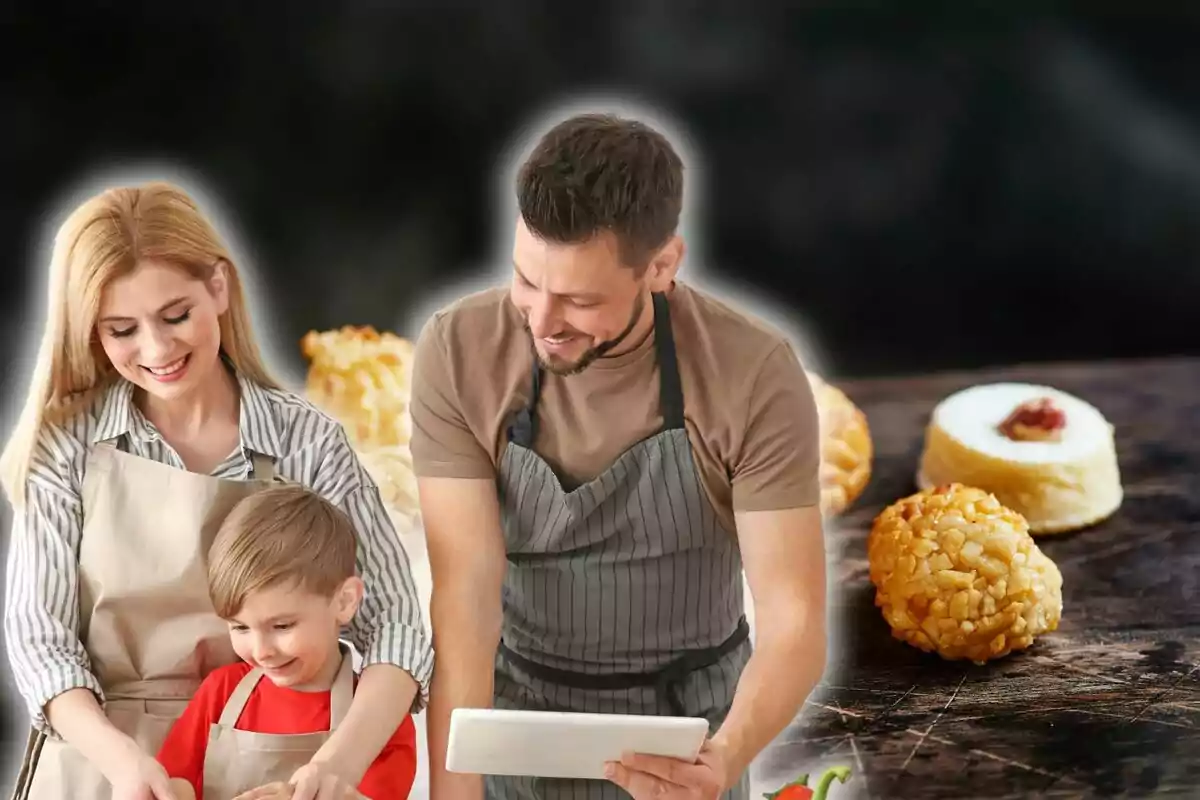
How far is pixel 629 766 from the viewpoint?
58.9 inches

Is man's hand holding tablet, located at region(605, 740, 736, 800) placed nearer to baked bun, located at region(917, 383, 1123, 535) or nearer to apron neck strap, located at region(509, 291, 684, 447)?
apron neck strap, located at region(509, 291, 684, 447)

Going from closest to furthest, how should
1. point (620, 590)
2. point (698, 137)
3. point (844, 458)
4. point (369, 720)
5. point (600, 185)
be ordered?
1. point (600, 185)
2. point (369, 720)
3. point (620, 590)
4. point (698, 137)
5. point (844, 458)

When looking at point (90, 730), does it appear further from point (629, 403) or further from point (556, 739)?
point (629, 403)

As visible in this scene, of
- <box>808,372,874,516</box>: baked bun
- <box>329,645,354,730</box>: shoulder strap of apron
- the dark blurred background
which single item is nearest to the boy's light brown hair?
<box>329,645,354,730</box>: shoulder strap of apron

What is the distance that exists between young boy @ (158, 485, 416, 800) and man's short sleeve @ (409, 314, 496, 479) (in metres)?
0.13

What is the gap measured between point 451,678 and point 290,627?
0.69 feet

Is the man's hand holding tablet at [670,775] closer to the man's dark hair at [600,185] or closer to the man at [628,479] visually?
→ the man at [628,479]

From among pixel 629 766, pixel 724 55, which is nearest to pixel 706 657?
pixel 629 766

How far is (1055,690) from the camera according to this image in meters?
1.91

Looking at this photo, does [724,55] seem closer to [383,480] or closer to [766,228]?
[766,228]

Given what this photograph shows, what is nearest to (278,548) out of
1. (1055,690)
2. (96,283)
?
(96,283)

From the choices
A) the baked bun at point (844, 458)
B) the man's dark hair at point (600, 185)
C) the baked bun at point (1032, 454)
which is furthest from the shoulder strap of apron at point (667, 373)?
the baked bun at point (1032, 454)

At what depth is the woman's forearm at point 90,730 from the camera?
1.52 m

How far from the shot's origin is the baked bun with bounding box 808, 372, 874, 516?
2084 mm
